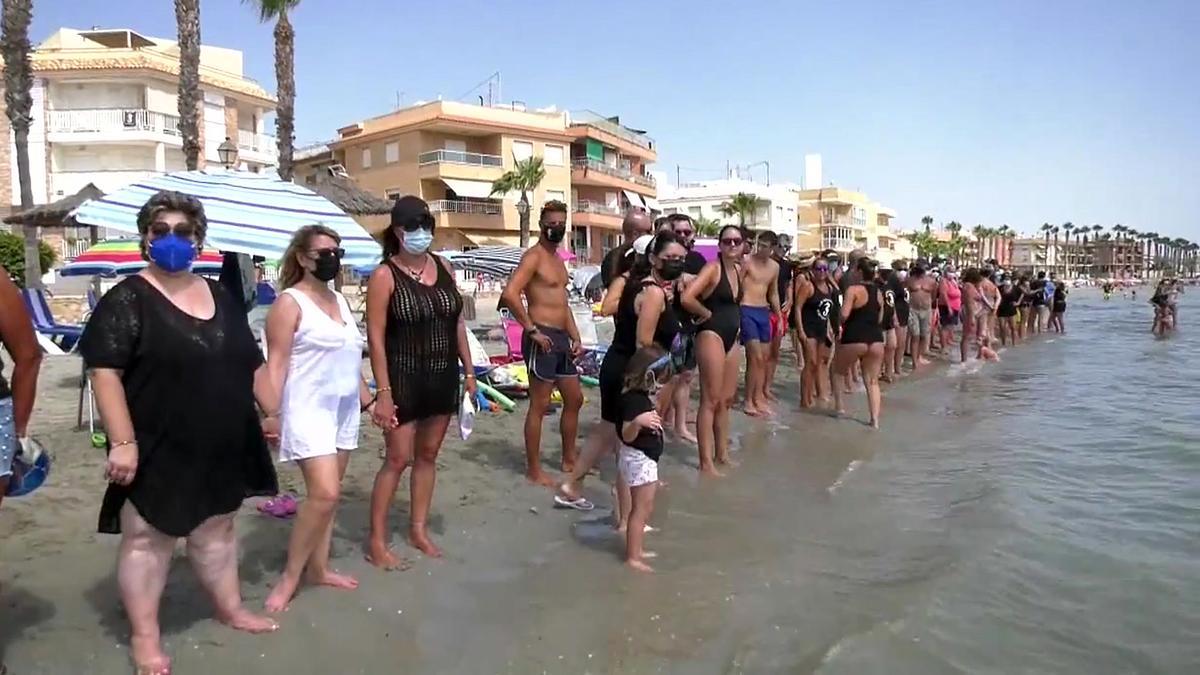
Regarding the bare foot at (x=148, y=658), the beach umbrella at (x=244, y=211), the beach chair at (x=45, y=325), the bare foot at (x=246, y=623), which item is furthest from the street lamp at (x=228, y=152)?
the bare foot at (x=148, y=658)

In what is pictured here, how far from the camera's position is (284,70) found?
71.7ft

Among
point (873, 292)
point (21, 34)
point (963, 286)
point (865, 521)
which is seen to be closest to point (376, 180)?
point (21, 34)

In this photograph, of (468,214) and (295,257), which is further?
(468,214)

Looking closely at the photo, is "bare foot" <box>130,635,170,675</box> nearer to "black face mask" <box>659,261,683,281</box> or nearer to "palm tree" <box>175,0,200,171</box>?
"black face mask" <box>659,261,683,281</box>

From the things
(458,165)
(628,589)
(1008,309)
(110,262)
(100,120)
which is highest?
(100,120)

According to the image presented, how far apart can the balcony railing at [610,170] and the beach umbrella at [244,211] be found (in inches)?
1661

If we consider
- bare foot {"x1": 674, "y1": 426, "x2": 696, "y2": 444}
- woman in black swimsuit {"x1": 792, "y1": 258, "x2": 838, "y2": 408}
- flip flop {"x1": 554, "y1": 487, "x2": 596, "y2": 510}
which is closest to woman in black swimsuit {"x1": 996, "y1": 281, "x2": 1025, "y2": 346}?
woman in black swimsuit {"x1": 792, "y1": 258, "x2": 838, "y2": 408}

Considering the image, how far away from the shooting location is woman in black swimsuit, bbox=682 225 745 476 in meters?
6.17

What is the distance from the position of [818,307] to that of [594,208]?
39.6m

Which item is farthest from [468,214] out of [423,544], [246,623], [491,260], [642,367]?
[246,623]

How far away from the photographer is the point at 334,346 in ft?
12.0

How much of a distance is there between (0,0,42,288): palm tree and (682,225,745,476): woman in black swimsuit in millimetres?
15859

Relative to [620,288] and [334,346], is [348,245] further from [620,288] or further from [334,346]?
[334,346]

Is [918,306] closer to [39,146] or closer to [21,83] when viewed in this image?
[21,83]
